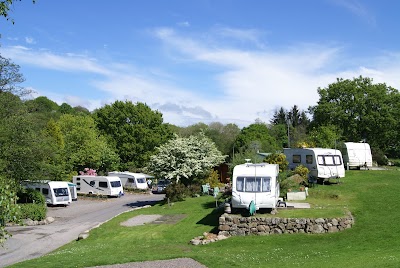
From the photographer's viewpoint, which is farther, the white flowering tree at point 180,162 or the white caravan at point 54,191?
the white caravan at point 54,191

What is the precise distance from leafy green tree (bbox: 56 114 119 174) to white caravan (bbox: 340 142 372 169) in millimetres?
28473

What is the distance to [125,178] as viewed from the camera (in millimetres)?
49094

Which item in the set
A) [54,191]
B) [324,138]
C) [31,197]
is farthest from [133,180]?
[324,138]

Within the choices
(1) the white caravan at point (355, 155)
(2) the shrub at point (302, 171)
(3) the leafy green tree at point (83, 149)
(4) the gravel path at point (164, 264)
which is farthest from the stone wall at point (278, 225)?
(3) the leafy green tree at point (83, 149)

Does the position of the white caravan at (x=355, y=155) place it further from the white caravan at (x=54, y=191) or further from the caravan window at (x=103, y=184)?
the white caravan at (x=54, y=191)

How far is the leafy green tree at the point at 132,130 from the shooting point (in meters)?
56.9

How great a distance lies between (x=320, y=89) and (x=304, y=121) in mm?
42258

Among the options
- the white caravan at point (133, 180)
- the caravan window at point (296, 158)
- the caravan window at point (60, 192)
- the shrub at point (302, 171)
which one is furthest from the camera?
the white caravan at point (133, 180)

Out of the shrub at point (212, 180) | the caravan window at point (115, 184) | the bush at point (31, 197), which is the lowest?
the bush at point (31, 197)

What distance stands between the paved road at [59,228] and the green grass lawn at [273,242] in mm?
1435

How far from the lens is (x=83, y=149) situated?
169ft

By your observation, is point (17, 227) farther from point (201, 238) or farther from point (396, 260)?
point (396, 260)

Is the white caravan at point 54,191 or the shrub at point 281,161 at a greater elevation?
the shrub at point 281,161

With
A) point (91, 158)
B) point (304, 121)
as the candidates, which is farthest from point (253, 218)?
point (304, 121)
